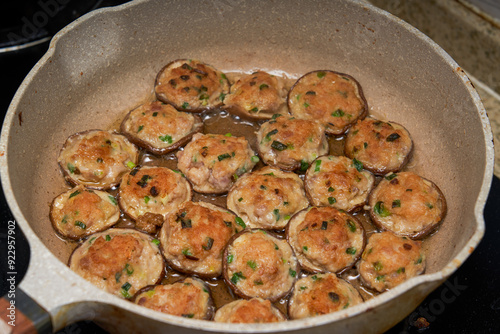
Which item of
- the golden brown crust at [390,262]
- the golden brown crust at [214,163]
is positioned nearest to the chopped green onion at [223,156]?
the golden brown crust at [214,163]

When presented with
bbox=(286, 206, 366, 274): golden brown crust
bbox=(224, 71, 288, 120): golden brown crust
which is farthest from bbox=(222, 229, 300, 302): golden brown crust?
bbox=(224, 71, 288, 120): golden brown crust

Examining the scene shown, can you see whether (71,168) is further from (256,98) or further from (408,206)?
(408,206)

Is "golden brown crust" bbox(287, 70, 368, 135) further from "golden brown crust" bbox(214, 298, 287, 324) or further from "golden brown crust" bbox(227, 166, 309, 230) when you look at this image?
"golden brown crust" bbox(214, 298, 287, 324)

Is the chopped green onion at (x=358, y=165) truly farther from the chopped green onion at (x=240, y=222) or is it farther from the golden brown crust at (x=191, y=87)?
the golden brown crust at (x=191, y=87)

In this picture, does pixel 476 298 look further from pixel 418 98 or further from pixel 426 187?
pixel 418 98

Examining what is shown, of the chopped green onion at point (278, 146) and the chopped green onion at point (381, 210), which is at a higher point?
the chopped green onion at point (381, 210)

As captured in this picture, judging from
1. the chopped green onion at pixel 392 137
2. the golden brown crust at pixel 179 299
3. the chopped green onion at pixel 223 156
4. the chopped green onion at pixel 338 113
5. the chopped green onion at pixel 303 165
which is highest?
the chopped green onion at pixel 392 137
